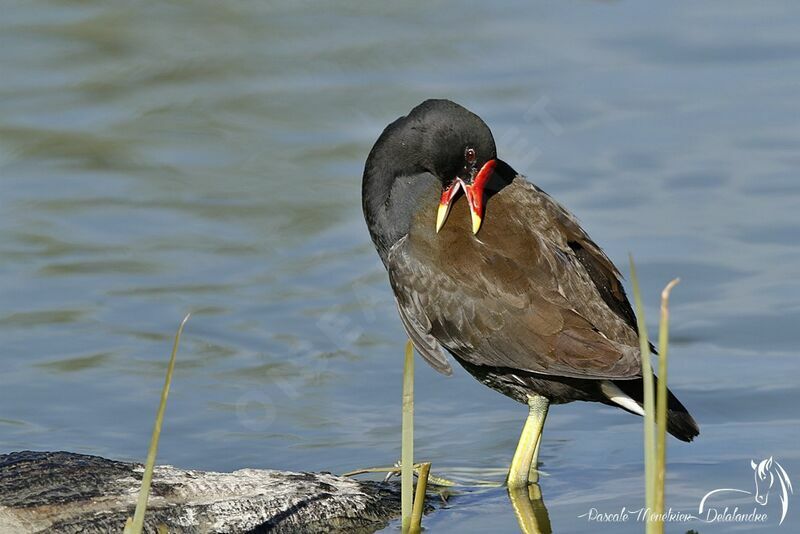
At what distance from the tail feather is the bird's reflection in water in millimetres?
477

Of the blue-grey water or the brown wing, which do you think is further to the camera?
the blue-grey water

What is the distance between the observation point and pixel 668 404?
208 inches

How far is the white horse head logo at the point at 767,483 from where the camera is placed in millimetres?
5340

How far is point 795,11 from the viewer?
36.7ft

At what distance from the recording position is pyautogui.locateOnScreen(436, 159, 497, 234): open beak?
18.1 ft

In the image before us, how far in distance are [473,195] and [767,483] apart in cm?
153

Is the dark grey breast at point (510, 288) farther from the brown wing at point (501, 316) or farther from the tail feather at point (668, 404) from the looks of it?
the tail feather at point (668, 404)

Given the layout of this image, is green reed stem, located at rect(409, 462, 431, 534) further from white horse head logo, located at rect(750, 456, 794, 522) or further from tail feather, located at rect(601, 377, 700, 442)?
white horse head logo, located at rect(750, 456, 794, 522)

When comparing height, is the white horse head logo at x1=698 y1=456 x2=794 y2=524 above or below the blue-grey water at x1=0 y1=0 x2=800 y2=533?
below

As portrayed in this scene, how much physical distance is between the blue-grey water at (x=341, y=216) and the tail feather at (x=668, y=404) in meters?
0.28

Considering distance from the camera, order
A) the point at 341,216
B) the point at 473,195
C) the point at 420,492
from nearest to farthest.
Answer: the point at 420,492 < the point at 473,195 < the point at 341,216

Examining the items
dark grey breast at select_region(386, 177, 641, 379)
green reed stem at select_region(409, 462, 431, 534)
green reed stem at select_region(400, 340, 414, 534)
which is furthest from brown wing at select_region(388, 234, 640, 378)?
green reed stem at select_region(400, 340, 414, 534)

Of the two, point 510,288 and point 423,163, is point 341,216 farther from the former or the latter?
point 510,288

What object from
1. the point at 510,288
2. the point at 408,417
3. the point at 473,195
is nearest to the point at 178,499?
the point at 408,417
